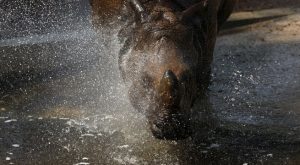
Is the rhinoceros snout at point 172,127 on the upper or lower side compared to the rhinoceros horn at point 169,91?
lower

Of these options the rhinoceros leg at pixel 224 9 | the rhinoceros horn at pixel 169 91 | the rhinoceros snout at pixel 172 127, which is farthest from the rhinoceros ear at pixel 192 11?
the rhinoceros leg at pixel 224 9

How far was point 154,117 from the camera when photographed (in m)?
4.44

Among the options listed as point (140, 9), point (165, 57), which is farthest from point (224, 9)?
point (165, 57)

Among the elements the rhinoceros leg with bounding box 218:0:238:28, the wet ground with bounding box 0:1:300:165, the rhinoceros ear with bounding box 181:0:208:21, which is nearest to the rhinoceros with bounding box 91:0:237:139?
the rhinoceros ear with bounding box 181:0:208:21

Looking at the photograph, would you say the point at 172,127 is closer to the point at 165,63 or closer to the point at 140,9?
the point at 165,63

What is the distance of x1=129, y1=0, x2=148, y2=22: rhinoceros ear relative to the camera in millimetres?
5199

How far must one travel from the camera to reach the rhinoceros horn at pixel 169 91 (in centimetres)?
420

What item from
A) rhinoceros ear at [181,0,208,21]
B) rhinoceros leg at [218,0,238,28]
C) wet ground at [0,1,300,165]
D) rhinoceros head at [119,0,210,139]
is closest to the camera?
rhinoceros head at [119,0,210,139]

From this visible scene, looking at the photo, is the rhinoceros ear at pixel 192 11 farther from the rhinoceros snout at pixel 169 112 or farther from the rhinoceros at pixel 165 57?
the rhinoceros snout at pixel 169 112

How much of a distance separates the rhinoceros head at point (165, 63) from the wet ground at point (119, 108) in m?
0.36

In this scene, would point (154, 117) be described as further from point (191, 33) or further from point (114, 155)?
point (191, 33)

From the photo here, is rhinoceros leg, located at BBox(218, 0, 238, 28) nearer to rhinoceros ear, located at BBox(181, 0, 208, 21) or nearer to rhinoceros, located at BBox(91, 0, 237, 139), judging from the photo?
rhinoceros, located at BBox(91, 0, 237, 139)

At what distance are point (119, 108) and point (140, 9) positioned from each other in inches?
41.6

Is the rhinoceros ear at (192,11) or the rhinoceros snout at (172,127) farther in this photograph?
the rhinoceros ear at (192,11)
